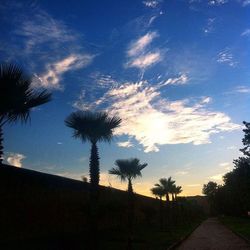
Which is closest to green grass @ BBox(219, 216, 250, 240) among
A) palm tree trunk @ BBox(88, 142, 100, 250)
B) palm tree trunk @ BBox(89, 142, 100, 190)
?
palm tree trunk @ BBox(88, 142, 100, 250)

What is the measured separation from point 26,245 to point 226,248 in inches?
440

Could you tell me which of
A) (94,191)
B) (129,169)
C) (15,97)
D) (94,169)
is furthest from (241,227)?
(15,97)

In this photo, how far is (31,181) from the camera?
19391mm

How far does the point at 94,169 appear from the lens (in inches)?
797

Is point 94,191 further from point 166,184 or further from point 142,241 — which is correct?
point 166,184

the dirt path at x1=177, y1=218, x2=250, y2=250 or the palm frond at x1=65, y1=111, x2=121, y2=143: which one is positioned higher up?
the palm frond at x1=65, y1=111, x2=121, y2=143

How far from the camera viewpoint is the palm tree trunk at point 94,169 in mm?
20078

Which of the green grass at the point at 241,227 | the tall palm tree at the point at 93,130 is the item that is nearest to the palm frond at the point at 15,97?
the tall palm tree at the point at 93,130

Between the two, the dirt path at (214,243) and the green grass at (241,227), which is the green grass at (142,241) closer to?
the dirt path at (214,243)

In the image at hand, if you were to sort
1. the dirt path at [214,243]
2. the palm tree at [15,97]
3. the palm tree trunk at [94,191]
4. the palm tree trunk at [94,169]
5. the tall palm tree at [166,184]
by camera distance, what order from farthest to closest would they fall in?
the tall palm tree at [166,184] < the dirt path at [214,243] < the palm tree trunk at [94,169] < the palm tree trunk at [94,191] < the palm tree at [15,97]

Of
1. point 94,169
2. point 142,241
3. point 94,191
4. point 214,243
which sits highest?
point 94,169

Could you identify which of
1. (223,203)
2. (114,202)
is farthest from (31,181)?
(223,203)

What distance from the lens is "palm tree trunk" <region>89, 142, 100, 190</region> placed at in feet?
65.9

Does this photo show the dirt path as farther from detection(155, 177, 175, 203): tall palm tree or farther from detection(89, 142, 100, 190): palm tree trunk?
detection(155, 177, 175, 203): tall palm tree
